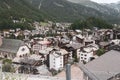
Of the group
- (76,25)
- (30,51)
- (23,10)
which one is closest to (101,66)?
(30,51)

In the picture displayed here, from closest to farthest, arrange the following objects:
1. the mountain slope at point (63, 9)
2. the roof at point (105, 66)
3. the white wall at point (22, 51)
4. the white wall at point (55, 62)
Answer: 1. the roof at point (105, 66)
2. the white wall at point (55, 62)
3. the white wall at point (22, 51)
4. the mountain slope at point (63, 9)

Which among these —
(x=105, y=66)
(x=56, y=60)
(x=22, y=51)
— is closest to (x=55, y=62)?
(x=56, y=60)

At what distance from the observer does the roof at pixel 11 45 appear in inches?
988

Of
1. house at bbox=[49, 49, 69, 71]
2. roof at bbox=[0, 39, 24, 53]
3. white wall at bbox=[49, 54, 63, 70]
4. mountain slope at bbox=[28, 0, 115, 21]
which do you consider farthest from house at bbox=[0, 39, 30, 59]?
mountain slope at bbox=[28, 0, 115, 21]

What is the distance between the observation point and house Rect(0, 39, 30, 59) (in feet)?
81.5

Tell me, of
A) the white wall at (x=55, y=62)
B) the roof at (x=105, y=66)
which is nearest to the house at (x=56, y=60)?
the white wall at (x=55, y=62)

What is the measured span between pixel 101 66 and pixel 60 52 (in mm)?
10488

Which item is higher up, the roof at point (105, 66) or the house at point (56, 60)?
the roof at point (105, 66)

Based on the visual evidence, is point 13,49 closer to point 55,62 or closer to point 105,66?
point 55,62

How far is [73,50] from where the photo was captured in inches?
981

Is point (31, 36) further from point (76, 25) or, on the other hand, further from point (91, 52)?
point (91, 52)

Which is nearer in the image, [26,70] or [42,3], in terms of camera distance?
[26,70]

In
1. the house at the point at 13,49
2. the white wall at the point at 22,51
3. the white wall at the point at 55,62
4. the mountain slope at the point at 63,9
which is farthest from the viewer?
the mountain slope at the point at 63,9

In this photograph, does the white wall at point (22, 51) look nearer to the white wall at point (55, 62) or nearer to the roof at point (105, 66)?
the white wall at point (55, 62)
